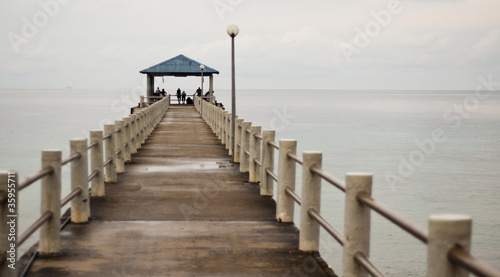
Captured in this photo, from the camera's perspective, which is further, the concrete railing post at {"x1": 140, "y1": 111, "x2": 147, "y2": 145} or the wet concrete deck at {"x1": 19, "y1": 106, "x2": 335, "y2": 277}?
the concrete railing post at {"x1": 140, "y1": 111, "x2": 147, "y2": 145}

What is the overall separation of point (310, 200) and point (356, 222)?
181 cm

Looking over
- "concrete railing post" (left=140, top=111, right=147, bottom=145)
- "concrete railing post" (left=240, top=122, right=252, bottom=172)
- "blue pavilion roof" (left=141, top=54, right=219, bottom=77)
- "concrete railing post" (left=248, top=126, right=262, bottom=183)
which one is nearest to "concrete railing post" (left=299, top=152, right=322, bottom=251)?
"concrete railing post" (left=248, top=126, right=262, bottom=183)

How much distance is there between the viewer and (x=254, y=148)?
12.4 metres

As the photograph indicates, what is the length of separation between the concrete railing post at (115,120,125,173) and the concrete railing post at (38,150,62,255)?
6.92m

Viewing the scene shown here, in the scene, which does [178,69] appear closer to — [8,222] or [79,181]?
[79,181]

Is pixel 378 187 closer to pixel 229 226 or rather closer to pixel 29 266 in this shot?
pixel 229 226

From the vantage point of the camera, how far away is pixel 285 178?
8.45m

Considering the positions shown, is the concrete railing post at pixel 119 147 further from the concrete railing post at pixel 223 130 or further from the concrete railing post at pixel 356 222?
the concrete railing post at pixel 356 222

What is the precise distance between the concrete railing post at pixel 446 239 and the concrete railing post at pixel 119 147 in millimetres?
10941

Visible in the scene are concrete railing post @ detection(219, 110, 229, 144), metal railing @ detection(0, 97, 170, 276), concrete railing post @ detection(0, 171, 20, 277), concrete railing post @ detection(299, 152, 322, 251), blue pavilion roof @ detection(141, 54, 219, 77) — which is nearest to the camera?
concrete railing post @ detection(0, 171, 20, 277)

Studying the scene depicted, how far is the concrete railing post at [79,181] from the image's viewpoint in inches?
328

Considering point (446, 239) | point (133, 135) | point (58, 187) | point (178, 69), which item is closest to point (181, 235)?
point (58, 187)

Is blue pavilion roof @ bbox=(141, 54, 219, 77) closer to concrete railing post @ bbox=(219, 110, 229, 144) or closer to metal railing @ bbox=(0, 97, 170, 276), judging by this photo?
concrete railing post @ bbox=(219, 110, 229, 144)

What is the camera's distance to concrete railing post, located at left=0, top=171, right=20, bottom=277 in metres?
5.07
